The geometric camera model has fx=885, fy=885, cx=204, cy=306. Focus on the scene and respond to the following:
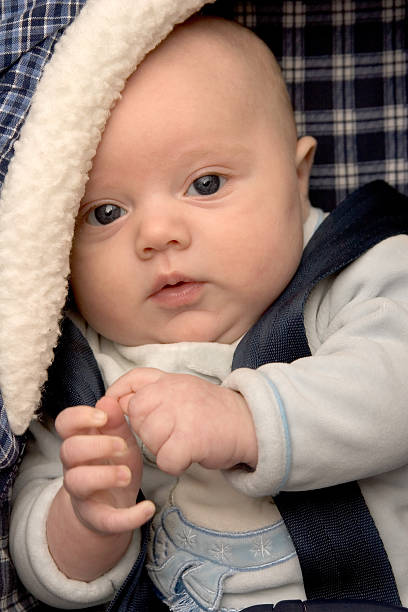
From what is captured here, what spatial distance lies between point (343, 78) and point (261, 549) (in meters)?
0.83

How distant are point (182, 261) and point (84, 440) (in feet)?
1.02

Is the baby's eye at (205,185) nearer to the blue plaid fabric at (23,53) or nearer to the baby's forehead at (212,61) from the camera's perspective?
the baby's forehead at (212,61)

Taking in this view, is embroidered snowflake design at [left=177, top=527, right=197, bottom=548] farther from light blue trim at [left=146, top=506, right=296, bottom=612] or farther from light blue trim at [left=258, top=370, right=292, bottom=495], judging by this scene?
light blue trim at [left=258, top=370, right=292, bottom=495]

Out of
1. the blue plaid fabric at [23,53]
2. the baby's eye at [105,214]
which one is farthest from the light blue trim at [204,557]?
the blue plaid fabric at [23,53]

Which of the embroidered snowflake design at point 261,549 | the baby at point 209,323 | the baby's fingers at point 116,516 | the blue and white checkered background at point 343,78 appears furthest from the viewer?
the blue and white checkered background at point 343,78

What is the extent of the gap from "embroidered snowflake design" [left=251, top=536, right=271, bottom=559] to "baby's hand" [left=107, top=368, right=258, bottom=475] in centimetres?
19

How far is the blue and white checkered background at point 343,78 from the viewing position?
1530 millimetres

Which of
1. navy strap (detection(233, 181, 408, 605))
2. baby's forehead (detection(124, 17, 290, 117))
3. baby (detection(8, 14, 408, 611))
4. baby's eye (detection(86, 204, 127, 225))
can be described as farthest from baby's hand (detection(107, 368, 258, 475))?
baby's forehead (detection(124, 17, 290, 117))

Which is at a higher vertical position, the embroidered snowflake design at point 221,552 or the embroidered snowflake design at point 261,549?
the embroidered snowflake design at point 261,549

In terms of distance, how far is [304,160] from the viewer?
1.42m

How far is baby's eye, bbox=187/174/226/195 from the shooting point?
1228 millimetres

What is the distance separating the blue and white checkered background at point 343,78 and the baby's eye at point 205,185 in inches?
15.0

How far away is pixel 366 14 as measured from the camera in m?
1.53

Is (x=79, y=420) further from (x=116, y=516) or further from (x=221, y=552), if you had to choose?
(x=221, y=552)
